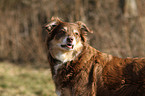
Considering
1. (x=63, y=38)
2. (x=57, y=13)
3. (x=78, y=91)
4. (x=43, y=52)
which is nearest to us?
(x=78, y=91)

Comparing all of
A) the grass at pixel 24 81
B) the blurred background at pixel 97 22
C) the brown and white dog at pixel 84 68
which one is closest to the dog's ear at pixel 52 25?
the brown and white dog at pixel 84 68

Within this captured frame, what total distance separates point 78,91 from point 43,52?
7883mm

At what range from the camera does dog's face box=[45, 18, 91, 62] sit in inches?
151

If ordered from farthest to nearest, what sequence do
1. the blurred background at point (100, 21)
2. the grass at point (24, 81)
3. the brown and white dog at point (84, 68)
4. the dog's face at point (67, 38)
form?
the blurred background at point (100, 21)
the grass at point (24, 81)
the dog's face at point (67, 38)
the brown and white dog at point (84, 68)

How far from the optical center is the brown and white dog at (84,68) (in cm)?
341

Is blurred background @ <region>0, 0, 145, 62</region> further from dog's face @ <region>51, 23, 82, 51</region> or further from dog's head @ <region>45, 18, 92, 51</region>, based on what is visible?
dog's face @ <region>51, 23, 82, 51</region>

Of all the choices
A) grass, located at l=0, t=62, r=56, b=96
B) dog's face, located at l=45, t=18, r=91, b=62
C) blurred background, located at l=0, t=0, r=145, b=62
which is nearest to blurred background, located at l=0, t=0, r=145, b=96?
blurred background, located at l=0, t=0, r=145, b=62

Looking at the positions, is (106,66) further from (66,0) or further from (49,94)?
(66,0)

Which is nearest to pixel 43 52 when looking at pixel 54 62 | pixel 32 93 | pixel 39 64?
pixel 39 64

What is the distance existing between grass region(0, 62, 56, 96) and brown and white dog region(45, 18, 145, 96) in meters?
3.29

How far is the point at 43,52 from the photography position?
1116cm

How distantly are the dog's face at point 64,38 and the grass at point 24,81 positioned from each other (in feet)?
10.9

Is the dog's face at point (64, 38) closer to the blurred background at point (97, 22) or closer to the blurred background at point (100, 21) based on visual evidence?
the blurred background at point (97, 22)

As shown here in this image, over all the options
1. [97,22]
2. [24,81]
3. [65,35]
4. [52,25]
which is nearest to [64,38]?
[65,35]
